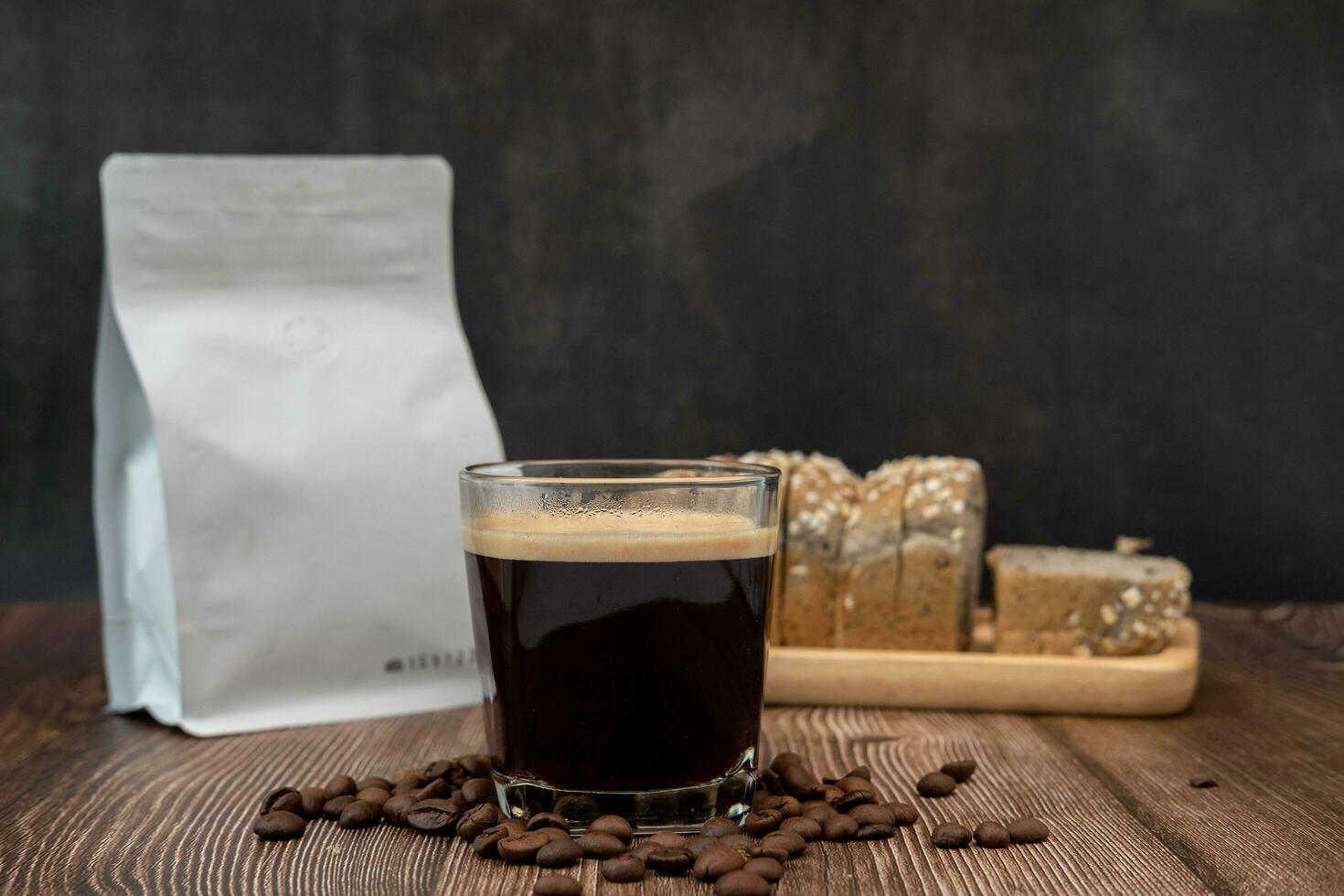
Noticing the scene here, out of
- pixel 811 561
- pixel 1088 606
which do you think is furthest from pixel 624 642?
pixel 1088 606

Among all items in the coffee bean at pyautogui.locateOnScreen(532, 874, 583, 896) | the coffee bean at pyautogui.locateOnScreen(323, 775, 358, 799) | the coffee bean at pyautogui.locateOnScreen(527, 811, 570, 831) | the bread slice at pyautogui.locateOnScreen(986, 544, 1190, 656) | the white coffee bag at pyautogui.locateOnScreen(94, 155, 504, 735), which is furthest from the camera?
the bread slice at pyautogui.locateOnScreen(986, 544, 1190, 656)

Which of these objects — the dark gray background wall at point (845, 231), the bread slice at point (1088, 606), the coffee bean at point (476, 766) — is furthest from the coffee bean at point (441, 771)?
the dark gray background wall at point (845, 231)

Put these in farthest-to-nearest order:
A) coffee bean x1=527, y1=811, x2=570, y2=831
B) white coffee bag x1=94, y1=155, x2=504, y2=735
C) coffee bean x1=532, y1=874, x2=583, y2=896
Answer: white coffee bag x1=94, y1=155, x2=504, y2=735, coffee bean x1=527, y1=811, x2=570, y2=831, coffee bean x1=532, y1=874, x2=583, y2=896

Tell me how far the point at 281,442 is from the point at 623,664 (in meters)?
0.58

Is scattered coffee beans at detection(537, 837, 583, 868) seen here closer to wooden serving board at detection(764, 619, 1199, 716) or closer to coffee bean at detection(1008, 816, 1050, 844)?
coffee bean at detection(1008, 816, 1050, 844)

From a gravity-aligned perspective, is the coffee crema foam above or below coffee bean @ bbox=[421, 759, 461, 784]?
above

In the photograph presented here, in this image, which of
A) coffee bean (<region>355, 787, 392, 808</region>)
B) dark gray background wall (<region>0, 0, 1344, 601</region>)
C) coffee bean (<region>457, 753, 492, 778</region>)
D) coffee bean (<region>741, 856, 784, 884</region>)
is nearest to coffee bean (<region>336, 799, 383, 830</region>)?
coffee bean (<region>355, 787, 392, 808</region>)

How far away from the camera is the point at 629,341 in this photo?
195 centimetres

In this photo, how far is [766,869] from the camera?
0.83 m

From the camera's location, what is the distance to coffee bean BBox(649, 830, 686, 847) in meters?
0.87

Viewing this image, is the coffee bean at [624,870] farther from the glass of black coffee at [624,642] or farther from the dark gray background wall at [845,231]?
the dark gray background wall at [845,231]

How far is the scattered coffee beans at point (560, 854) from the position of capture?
859 mm

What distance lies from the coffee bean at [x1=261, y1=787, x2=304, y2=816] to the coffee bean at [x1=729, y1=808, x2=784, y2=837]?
354 millimetres

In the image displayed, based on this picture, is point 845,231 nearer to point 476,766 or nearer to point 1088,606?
point 1088,606
